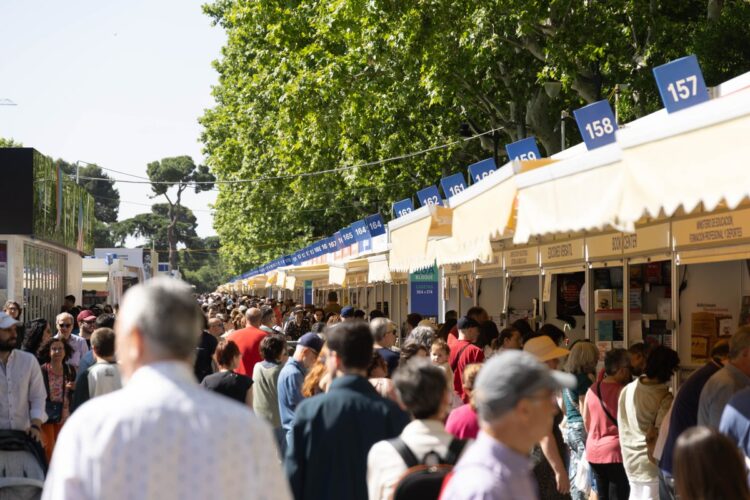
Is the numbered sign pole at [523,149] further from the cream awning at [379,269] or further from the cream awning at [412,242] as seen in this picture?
the cream awning at [379,269]

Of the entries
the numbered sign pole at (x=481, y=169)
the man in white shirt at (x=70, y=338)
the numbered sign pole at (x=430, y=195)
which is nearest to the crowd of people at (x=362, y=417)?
the man in white shirt at (x=70, y=338)

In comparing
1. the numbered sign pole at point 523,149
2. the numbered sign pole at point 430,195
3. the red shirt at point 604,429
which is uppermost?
the numbered sign pole at point 523,149

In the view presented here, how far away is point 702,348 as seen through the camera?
10625mm

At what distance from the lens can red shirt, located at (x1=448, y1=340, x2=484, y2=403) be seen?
414 inches

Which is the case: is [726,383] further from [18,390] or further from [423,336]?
[18,390]

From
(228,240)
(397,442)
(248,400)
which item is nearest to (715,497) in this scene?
(397,442)

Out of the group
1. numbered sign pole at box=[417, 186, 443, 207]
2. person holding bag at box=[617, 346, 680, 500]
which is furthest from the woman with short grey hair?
numbered sign pole at box=[417, 186, 443, 207]

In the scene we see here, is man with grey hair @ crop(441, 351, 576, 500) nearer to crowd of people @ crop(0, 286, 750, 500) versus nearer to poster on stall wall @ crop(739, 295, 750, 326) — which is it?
crowd of people @ crop(0, 286, 750, 500)

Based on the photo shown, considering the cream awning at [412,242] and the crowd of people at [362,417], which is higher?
the cream awning at [412,242]

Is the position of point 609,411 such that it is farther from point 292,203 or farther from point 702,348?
point 292,203

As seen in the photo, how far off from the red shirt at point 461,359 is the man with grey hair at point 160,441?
24.6ft

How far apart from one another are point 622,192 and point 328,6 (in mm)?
17816

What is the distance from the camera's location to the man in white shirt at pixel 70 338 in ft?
41.8

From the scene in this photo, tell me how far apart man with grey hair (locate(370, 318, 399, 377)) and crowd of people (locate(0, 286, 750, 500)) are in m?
0.02
